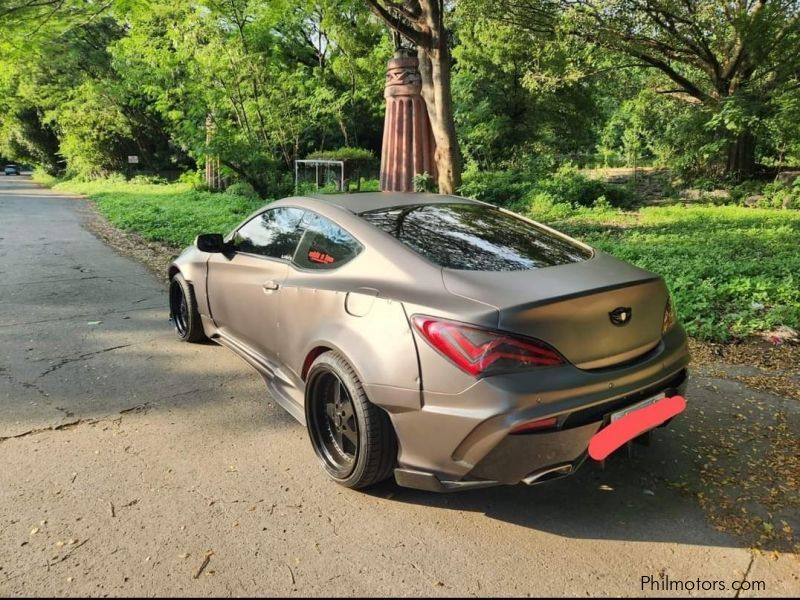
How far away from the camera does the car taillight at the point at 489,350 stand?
225 cm

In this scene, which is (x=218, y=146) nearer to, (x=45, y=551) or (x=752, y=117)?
(x=752, y=117)

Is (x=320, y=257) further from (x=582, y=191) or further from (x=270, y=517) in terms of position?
(x=582, y=191)

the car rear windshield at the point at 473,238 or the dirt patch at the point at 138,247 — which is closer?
the car rear windshield at the point at 473,238

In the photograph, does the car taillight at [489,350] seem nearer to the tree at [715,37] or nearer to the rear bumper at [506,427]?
the rear bumper at [506,427]

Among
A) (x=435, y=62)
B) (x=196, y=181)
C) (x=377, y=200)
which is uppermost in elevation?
(x=435, y=62)

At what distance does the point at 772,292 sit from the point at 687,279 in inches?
29.4

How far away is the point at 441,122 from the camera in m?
10.5

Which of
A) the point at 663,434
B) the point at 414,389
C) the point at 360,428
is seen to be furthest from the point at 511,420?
the point at 663,434

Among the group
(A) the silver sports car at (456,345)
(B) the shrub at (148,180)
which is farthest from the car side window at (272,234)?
(B) the shrub at (148,180)

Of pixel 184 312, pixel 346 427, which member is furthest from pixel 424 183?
pixel 346 427

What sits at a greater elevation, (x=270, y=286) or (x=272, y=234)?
(x=272, y=234)

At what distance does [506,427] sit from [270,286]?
1.81 metres

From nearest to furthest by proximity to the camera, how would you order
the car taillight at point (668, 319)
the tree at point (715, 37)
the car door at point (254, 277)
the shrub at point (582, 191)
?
the car taillight at point (668, 319), the car door at point (254, 277), the tree at point (715, 37), the shrub at point (582, 191)

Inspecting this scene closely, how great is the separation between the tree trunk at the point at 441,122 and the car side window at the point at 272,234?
6.97 m
